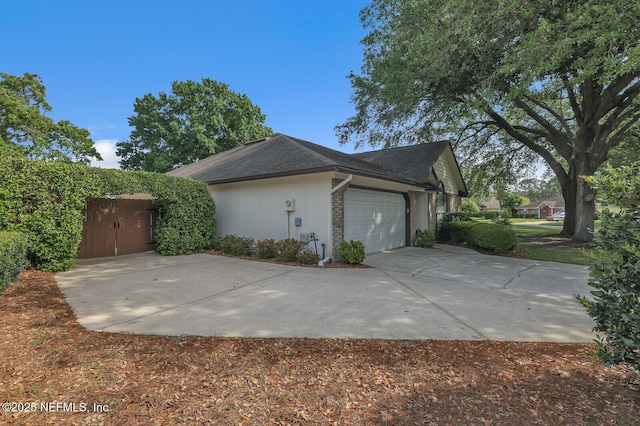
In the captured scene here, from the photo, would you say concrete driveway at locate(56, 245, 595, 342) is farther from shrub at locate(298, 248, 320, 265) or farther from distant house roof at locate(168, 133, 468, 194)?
distant house roof at locate(168, 133, 468, 194)

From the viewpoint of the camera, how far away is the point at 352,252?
8211 mm

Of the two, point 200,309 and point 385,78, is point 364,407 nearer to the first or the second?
point 200,309

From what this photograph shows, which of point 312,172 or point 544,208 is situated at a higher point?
point 312,172

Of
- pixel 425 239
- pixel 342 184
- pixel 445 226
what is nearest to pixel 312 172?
pixel 342 184

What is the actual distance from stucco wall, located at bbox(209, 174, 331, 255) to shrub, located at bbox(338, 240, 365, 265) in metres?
0.56

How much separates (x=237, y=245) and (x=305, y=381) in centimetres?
788

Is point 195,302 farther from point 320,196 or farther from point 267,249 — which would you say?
point 320,196

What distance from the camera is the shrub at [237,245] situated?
10.0 metres

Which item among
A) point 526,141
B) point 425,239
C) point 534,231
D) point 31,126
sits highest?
point 31,126

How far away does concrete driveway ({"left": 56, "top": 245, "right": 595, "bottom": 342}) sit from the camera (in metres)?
3.85

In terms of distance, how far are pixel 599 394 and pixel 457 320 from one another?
5.82 feet

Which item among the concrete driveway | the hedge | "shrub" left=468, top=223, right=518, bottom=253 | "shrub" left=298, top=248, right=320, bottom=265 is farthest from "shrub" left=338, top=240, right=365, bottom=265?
the hedge

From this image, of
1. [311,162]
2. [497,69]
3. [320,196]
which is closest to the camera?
[320,196]

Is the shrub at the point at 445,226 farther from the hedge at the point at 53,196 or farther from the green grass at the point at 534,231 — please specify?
the hedge at the point at 53,196
